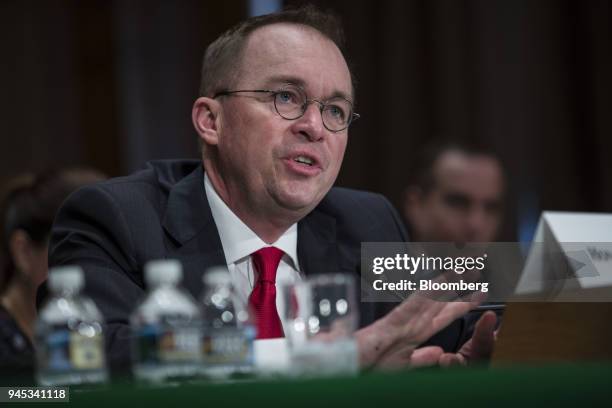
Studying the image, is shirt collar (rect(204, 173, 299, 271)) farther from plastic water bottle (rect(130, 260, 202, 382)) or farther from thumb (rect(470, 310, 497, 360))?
plastic water bottle (rect(130, 260, 202, 382))

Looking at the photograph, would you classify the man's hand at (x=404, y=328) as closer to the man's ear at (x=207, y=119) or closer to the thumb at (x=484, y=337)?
the thumb at (x=484, y=337)

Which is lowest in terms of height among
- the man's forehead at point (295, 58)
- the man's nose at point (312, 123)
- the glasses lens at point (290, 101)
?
the man's nose at point (312, 123)

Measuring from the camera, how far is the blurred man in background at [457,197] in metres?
3.32

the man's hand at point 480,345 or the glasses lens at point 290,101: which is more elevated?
the glasses lens at point 290,101

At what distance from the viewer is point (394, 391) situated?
31.5 inches

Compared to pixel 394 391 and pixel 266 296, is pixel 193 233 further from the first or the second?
pixel 394 391

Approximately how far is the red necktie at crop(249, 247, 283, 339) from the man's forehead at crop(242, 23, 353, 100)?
0.35 meters

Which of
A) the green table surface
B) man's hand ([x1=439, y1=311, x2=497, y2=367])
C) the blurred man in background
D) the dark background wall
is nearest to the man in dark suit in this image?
man's hand ([x1=439, y1=311, x2=497, y2=367])

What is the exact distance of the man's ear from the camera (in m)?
1.89

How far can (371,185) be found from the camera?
3.97 meters

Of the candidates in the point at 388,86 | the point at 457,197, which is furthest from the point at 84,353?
the point at 388,86

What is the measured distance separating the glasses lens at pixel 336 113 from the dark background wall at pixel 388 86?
2032mm

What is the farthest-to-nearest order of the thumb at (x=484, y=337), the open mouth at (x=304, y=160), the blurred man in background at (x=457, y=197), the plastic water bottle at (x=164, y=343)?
the blurred man in background at (x=457, y=197)
the open mouth at (x=304, y=160)
the thumb at (x=484, y=337)
the plastic water bottle at (x=164, y=343)

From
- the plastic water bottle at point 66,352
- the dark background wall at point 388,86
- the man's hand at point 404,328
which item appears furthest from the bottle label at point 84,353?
the dark background wall at point 388,86
